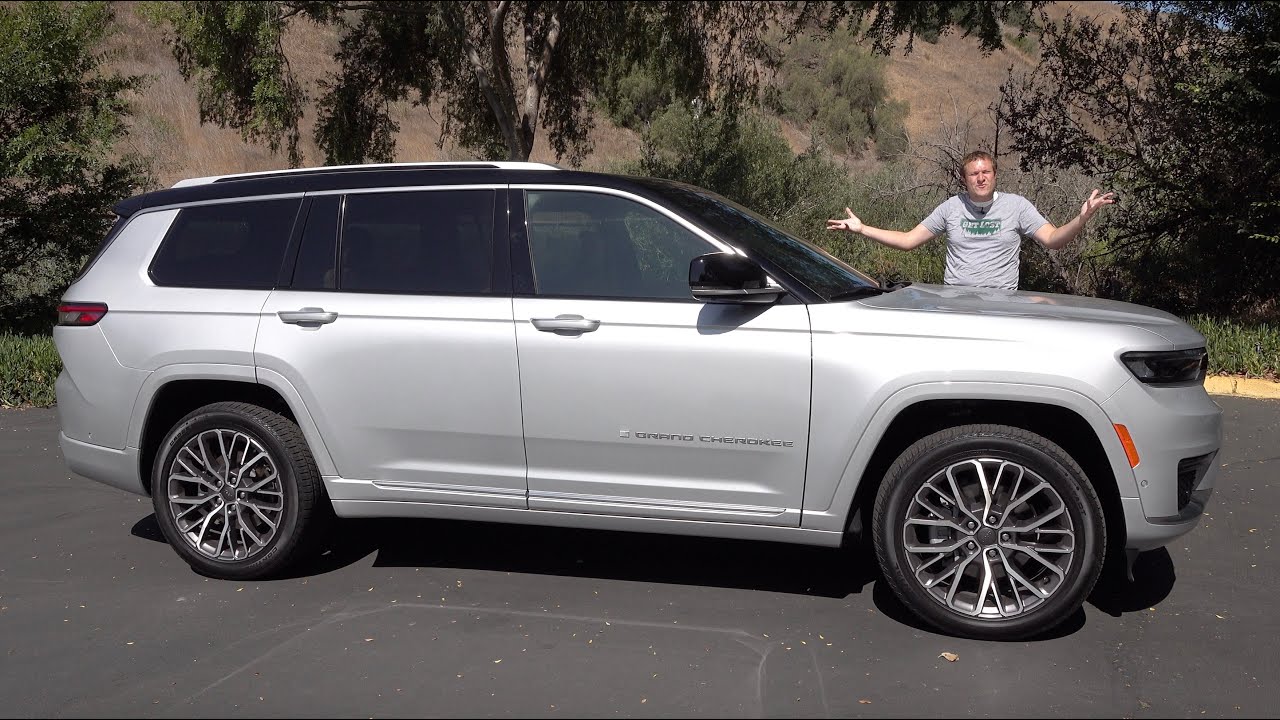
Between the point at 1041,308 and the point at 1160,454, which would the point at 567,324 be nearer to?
the point at 1041,308

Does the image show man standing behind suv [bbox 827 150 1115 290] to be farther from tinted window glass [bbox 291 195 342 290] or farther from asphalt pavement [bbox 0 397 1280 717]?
tinted window glass [bbox 291 195 342 290]

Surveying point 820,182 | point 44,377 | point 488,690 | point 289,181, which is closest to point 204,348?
point 289,181

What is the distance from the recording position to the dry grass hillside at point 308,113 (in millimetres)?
32812

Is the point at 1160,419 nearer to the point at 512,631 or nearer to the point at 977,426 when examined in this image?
the point at 977,426

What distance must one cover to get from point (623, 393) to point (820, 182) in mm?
14555

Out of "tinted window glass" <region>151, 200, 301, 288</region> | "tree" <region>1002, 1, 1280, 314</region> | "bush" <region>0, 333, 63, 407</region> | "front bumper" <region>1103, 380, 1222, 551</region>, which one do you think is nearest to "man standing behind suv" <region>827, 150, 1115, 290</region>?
"front bumper" <region>1103, 380, 1222, 551</region>

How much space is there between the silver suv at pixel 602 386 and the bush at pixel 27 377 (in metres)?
5.15

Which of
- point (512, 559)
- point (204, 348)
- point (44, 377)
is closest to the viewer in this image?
point (204, 348)

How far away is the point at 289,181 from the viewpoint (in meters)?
5.53

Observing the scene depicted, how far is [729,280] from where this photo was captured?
4547 millimetres

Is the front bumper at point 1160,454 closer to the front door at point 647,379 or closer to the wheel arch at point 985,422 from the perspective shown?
the wheel arch at point 985,422

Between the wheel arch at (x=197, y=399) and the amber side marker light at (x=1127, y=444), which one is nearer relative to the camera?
the amber side marker light at (x=1127, y=444)

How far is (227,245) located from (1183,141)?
33.9 feet

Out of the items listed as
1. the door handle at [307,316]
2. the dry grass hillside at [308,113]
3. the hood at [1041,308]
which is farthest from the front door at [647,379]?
the dry grass hillside at [308,113]
